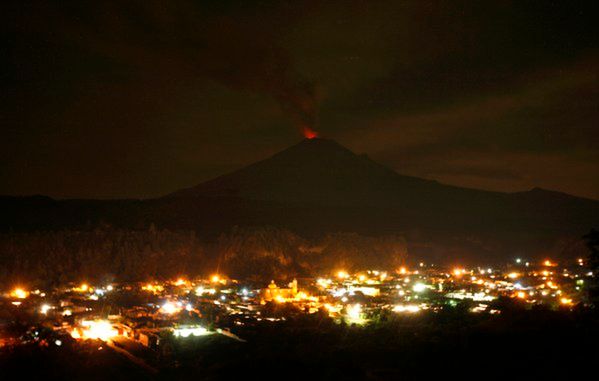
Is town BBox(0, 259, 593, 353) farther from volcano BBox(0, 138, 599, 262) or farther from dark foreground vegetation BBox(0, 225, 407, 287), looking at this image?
volcano BBox(0, 138, 599, 262)

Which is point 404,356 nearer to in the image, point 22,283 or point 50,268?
point 22,283

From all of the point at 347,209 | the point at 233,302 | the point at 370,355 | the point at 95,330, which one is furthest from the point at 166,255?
the point at 347,209

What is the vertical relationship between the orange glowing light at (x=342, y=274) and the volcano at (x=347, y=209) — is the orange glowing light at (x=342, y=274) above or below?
below

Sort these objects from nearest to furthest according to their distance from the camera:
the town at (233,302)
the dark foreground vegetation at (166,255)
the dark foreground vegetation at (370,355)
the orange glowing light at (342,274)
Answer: the dark foreground vegetation at (370,355) < the town at (233,302) < the dark foreground vegetation at (166,255) < the orange glowing light at (342,274)

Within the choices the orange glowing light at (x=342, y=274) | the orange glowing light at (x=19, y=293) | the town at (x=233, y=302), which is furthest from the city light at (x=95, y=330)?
the orange glowing light at (x=342, y=274)

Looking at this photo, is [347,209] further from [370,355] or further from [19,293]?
[370,355]

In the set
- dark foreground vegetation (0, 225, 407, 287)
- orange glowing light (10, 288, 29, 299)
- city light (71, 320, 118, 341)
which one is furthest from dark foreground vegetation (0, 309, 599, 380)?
dark foreground vegetation (0, 225, 407, 287)

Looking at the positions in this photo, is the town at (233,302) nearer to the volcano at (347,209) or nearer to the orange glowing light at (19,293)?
the orange glowing light at (19,293)

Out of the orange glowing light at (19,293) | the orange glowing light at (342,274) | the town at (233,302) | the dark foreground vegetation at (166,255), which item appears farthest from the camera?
the orange glowing light at (342,274)
